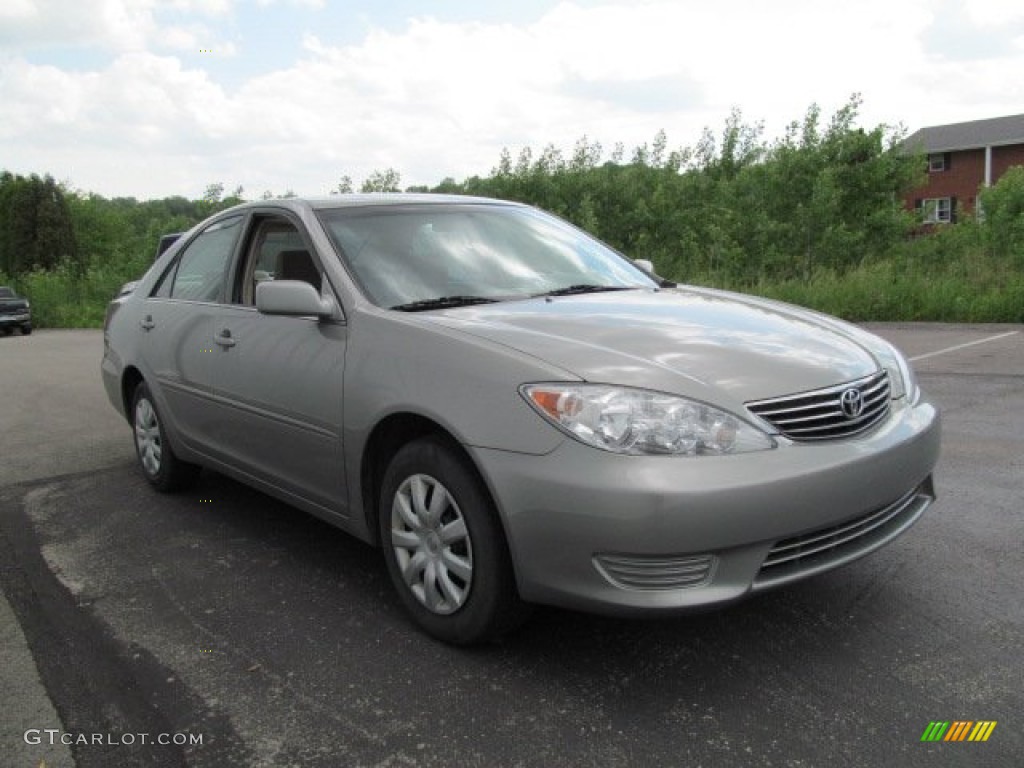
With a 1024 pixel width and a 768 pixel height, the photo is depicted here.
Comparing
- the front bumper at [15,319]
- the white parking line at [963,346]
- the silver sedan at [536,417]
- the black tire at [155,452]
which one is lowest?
the front bumper at [15,319]

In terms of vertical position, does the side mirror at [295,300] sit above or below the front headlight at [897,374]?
above

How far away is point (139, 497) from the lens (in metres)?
5.14

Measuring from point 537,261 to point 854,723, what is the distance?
7.59ft

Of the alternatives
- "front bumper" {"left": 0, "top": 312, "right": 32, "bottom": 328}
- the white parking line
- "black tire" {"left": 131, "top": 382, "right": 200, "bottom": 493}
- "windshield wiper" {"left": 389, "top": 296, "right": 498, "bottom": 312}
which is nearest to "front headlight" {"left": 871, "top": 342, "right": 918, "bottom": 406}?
"windshield wiper" {"left": 389, "top": 296, "right": 498, "bottom": 312}

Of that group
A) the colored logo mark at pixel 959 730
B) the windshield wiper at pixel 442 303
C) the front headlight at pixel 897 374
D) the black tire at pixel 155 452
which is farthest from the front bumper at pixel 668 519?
the black tire at pixel 155 452

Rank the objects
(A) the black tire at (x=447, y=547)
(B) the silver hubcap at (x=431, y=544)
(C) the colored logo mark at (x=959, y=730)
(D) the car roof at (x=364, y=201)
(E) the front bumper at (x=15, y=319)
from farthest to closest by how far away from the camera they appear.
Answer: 1. (E) the front bumper at (x=15, y=319)
2. (D) the car roof at (x=364, y=201)
3. (B) the silver hubcap at (x=431, y=544)
4. (A) the black tire at (x=447, y=547)
5. (C) the colored logo mark at (x=959, y=730)

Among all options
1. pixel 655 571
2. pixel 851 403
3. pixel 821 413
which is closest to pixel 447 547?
pixel 655 571

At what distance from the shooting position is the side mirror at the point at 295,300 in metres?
3.37

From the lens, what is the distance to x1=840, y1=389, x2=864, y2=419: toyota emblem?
2791 millimetres

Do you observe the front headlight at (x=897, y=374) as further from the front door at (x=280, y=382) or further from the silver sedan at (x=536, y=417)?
the front door at (x=280, y=382)

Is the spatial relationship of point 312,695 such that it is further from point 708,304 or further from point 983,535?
point 983,535

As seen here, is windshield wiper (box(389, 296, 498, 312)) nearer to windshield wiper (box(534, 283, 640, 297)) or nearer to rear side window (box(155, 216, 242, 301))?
windshield wiper (box(534, 283, 640, 297))

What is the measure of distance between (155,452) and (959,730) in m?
4.30

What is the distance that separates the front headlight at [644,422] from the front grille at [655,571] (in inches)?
11.9
